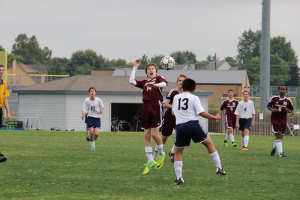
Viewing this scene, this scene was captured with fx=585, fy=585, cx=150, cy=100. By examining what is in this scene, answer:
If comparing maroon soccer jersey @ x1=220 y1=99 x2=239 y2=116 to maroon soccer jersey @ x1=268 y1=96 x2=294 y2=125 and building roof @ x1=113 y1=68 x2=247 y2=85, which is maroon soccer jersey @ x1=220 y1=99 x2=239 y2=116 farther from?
building roof @ x1=113 y1=68 x2=247 y2=85

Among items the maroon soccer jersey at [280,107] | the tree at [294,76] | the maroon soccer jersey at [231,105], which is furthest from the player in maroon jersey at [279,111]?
the tree at [294,76]

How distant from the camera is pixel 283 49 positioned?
151 metres

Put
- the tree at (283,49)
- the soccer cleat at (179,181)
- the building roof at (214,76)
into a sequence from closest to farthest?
the soccer cleat at (179,181), the building roof at (214,76), the tree at (283,49)

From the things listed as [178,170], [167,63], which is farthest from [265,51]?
[178,170]

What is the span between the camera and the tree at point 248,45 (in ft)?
542

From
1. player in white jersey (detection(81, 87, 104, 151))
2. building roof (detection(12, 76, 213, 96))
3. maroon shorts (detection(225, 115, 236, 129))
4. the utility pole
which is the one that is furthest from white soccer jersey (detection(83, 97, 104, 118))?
building roof (detection(12, 76, 213, 96))

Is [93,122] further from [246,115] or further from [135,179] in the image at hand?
[135,179]

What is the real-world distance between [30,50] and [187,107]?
14639 centimetres

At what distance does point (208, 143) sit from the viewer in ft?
34.8

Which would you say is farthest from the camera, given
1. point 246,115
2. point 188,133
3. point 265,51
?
point 265,51

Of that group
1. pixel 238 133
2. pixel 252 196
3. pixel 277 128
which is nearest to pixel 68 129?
pixel 238 133

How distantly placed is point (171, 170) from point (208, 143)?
1995 millimetres

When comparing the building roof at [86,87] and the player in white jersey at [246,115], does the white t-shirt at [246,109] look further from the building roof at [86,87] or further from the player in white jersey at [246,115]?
the building roof at [86,87]

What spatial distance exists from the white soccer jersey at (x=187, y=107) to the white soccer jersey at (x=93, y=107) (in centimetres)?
816
